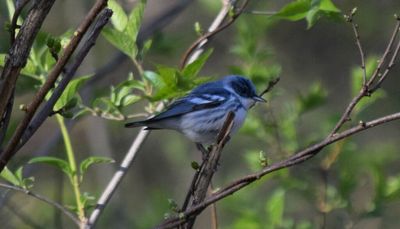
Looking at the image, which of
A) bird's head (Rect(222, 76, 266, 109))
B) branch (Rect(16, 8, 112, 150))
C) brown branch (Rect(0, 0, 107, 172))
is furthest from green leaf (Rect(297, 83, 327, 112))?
brown branch (Rect(0, 0, 107, 172))

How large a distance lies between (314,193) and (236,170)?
2078 millimetres

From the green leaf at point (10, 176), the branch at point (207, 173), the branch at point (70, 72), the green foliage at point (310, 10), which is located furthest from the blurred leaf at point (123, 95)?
the branch at point (70, 72)

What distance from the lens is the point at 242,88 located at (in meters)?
4.91

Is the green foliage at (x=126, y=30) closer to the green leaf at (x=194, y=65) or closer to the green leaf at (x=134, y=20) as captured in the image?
the green leaf at (x=134, y=20)

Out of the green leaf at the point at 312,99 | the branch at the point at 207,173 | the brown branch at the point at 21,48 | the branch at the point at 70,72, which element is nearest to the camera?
the brown branch at the point at 21,48

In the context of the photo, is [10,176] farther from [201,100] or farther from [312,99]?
[312,99]

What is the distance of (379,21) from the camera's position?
686 cm

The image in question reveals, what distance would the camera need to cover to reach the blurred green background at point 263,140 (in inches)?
187

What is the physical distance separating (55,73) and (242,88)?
10.0 feet

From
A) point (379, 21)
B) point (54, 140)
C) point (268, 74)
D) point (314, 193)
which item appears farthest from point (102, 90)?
point (379, 21)

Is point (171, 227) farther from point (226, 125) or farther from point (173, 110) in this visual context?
point (173, 110)

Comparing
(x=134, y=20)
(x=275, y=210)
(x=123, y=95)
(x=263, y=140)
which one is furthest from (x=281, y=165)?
(x=263, y=140)

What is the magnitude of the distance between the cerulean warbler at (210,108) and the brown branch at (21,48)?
8.02 feet

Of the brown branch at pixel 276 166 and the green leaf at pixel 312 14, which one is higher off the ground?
the brown branch at pixel 276 166
